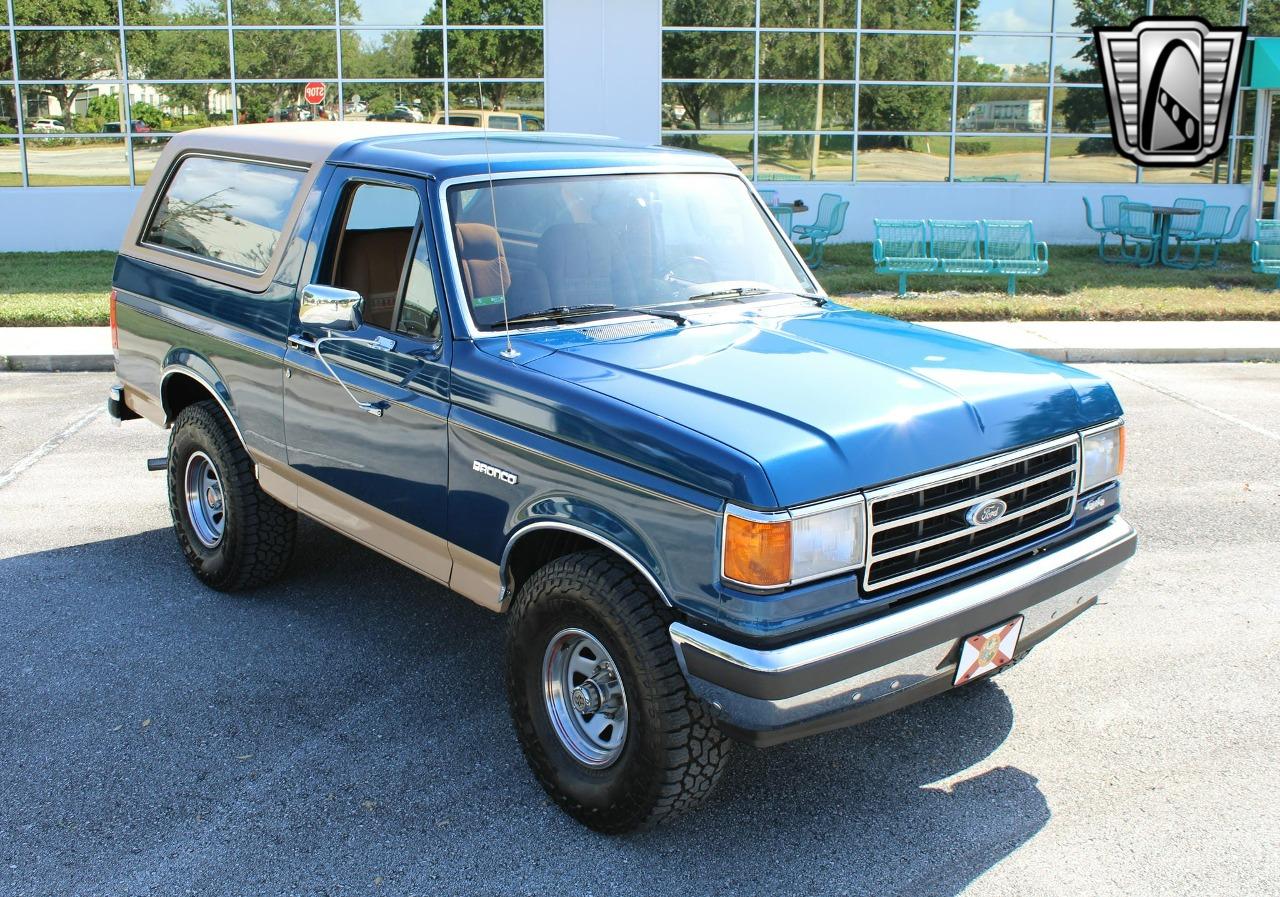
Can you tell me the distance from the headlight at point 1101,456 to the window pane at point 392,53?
59.5 ft

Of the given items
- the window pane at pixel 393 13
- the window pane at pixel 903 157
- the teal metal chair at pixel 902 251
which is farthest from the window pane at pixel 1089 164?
the window pane at pixel 393 13

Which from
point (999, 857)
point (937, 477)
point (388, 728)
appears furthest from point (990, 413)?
point (388, 728)

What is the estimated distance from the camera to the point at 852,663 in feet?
11.4

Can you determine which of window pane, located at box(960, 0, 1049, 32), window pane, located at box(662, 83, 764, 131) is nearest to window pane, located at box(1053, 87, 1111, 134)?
window pane, located at box(960, 0, 1049, 32)

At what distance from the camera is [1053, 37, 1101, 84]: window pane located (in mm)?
21609

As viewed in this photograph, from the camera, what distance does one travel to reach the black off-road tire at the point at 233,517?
5.65m

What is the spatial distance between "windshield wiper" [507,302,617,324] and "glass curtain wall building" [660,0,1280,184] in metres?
17.3

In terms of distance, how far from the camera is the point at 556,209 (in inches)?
184

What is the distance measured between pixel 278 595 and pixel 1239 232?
65.6 ft

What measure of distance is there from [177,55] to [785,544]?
19.8 m

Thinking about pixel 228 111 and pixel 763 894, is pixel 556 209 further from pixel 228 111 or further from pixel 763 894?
pixel 228 111

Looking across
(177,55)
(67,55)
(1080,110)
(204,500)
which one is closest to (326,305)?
(204,500)

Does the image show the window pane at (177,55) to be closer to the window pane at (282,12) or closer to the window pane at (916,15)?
the window pane at (282,12)

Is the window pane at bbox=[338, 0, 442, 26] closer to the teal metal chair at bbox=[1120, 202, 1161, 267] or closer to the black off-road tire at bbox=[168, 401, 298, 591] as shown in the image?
the teal metal chair at bbox=[1120, 202, 1161, 267]
